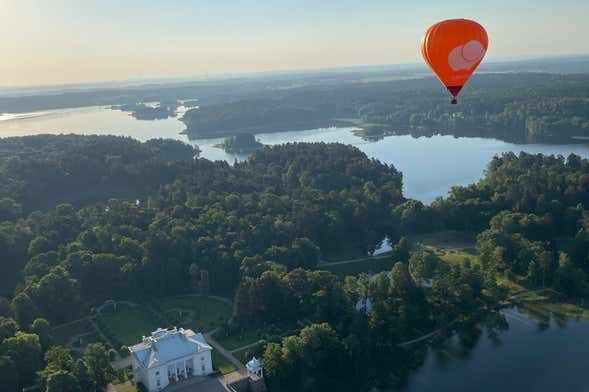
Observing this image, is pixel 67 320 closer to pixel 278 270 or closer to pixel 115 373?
→ pixel 115 373

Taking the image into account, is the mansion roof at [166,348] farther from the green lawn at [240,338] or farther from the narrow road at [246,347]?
the green lawn at [240,338]

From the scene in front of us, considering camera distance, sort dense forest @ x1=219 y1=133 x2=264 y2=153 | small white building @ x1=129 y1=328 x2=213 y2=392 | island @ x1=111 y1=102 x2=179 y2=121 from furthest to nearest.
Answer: island @ x1=111 y1=102 x2=179 y2=121
dense forest @ x1=219 y1=133 x2=264 y2=153
small white building @ x1=129 y1=328 x2=213 y2=392

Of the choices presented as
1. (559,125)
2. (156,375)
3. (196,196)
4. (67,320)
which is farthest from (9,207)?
(559,125)

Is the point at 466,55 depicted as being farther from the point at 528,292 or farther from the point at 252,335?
the point at 252,335

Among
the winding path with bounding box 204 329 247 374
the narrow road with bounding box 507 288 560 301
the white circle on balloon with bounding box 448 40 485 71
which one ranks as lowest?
the narrow road with bounding box 507 288 560 301

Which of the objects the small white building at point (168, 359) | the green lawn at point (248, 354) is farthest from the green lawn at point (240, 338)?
the small white building at point (168, 359)

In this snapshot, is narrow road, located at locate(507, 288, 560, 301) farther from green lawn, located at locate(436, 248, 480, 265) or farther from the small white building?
the small white building

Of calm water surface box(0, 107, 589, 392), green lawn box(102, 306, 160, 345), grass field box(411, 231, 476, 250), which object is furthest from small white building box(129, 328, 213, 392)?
grass field box(411, 231, 476, 250)
